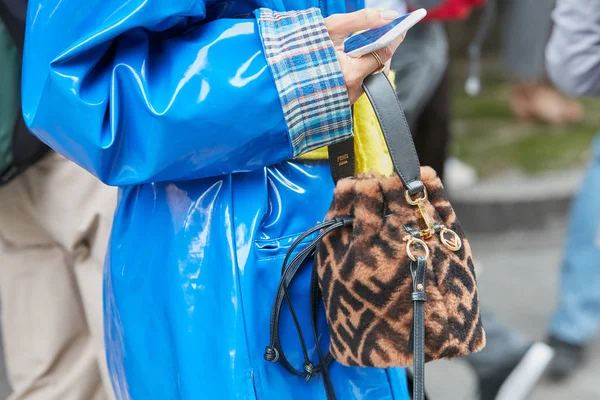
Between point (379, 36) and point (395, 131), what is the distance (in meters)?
0.13

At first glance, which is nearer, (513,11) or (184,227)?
(184,227)

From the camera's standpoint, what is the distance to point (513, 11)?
4613mm

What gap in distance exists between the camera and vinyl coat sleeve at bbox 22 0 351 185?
1.05m

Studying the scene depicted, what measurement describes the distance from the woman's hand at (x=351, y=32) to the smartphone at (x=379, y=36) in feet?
0.04

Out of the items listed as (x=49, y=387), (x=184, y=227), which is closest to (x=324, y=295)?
(x=184, y=227)

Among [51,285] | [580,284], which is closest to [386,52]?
[51,285]

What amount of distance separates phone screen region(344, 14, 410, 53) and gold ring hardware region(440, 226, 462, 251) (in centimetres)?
27

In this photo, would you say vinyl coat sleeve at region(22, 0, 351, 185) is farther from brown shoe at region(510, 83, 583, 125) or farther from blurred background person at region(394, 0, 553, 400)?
brown shoe at region(510, 83, 583, 125)

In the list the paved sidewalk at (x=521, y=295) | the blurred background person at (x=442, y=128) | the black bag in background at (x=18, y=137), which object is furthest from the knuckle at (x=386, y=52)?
the paved sidewalk at (x=521, y=295)

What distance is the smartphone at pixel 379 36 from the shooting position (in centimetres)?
104

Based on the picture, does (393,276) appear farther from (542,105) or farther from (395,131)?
(542,105)

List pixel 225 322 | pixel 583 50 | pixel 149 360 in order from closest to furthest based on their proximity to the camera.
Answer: pixel 225 322 → pixel 149 360 → pixel 583 50

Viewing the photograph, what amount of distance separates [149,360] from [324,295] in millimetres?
340

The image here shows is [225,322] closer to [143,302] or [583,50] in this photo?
[143,302]
